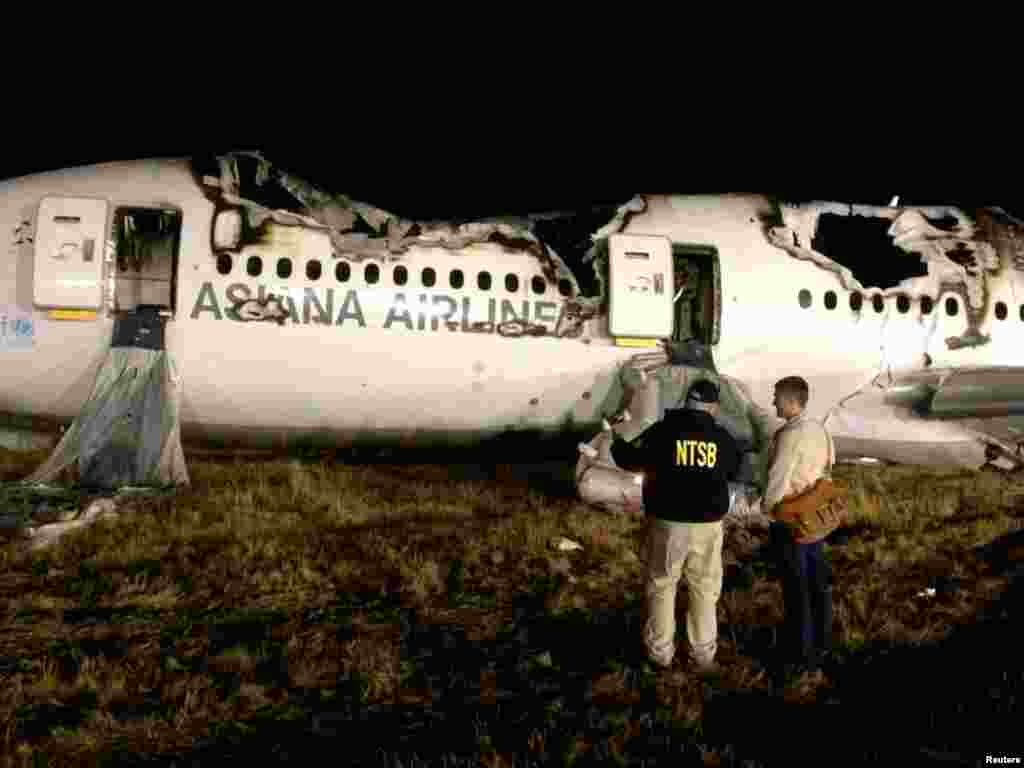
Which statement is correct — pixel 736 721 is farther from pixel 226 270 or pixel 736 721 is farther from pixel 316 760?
pixel 226 270

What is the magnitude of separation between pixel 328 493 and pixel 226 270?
10.6ft

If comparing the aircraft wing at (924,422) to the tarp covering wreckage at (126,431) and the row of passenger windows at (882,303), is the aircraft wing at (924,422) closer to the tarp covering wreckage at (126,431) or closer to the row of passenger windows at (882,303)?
the row of passenger windows at (882,303)

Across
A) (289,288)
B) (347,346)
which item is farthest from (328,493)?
(289,288)

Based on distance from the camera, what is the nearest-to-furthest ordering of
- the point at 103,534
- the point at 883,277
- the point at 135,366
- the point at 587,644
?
1. the point at 587,644
2. the point at 103,534
3. the point at 135,366
4. the point at 883,277

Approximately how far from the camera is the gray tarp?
32.9 feet

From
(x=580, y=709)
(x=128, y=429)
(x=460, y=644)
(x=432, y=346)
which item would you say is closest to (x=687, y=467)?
(x=580, y=709)

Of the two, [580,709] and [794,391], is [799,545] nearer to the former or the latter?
[794,391]

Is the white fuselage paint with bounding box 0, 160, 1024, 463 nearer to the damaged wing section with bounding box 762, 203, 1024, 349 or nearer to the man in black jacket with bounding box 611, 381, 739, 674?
the damaged wing section with bounding box 762, 203, 1024, 349

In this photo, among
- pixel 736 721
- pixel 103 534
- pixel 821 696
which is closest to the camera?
pixel 736 721

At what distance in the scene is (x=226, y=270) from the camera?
424 inches

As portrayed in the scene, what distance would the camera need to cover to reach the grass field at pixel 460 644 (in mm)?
4551

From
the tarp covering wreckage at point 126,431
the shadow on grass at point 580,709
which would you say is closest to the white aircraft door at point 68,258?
the tarp covering wreckage at point 126,431

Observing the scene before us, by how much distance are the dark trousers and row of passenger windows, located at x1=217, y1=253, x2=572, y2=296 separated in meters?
6.66

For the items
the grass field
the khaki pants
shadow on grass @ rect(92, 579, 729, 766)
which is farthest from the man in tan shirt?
shadow on grass @ rect(92, 579, 729, 766)
